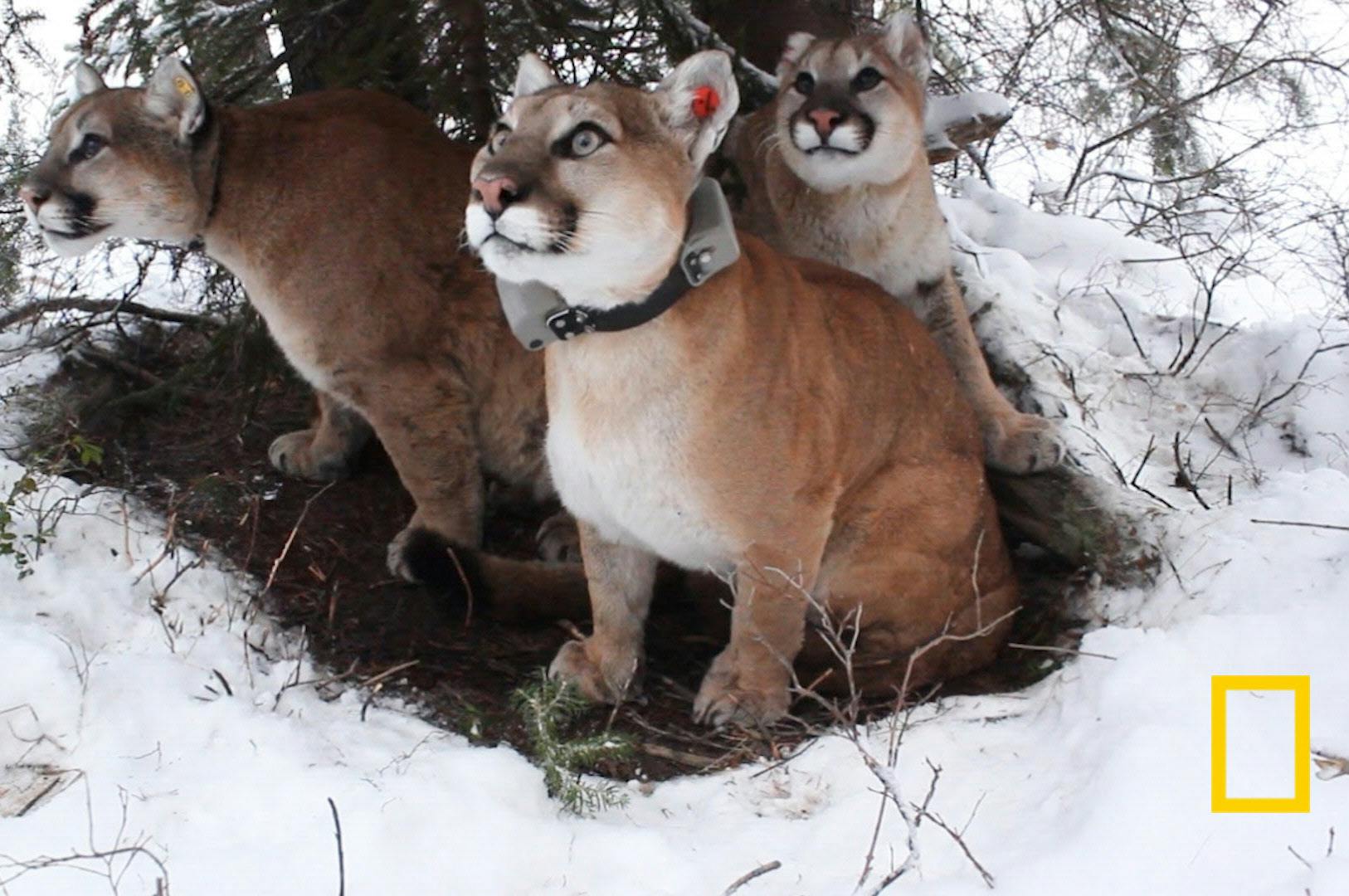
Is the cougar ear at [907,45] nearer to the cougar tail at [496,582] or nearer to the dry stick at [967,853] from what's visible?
the cougar tail at [496,582]

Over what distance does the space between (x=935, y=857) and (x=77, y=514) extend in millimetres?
2996

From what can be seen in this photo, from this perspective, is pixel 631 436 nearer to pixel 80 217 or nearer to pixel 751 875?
pixel 751 875

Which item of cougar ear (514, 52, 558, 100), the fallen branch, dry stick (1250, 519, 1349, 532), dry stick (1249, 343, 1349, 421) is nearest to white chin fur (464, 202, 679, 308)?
cougar ear (514, 52, 558, 100)

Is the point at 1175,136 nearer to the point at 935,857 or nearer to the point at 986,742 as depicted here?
the point at 986,742

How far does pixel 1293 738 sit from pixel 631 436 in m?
1.79

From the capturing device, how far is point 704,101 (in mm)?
3564

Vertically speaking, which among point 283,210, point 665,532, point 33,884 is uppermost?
point 283,210

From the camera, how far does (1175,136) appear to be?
26.2ft

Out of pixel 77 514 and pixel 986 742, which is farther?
pixel 77 514

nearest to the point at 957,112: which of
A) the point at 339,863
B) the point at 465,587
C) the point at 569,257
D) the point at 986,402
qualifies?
the point at 986,402

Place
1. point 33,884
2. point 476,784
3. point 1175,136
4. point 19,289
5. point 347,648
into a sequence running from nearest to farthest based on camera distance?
point 33,884, point 476,784, point 347,648, point 19,289, point 1175,136

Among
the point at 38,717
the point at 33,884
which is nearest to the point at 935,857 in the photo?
the point at 33,884

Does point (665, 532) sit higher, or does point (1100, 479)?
point (665, 532)

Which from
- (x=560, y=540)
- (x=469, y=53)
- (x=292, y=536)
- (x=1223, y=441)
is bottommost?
(x=1223, y=441)
